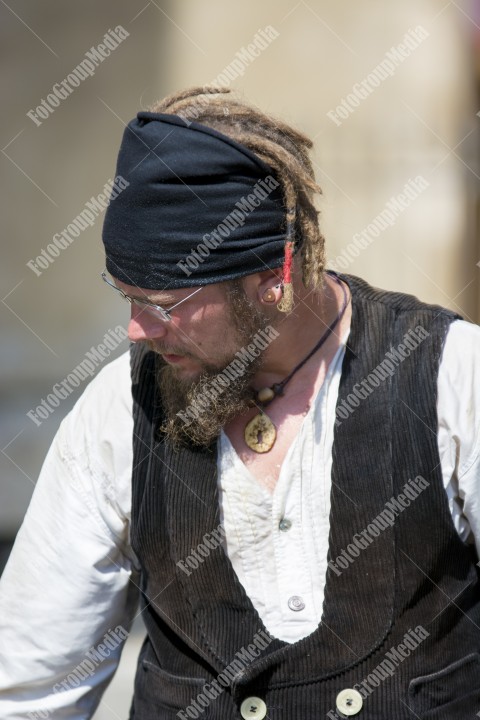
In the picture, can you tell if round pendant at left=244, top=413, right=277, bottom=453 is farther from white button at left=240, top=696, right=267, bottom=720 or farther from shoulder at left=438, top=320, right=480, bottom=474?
white button at left=240, top=696, right=267, bottom=720

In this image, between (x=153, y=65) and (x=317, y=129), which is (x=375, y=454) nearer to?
(x=317, y=129)

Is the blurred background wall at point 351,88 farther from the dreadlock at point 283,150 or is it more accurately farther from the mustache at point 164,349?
the mustache at point 164,349

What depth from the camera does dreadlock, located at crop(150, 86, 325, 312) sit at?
6.76ft

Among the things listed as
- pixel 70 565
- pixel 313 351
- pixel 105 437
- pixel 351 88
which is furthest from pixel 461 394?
pixel 351 88

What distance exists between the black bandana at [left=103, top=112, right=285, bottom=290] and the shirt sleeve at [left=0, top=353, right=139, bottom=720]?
328 millimetres

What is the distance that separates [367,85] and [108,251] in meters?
3.49

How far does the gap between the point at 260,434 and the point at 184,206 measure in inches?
21.5

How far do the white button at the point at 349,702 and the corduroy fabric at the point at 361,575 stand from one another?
0.01 meters

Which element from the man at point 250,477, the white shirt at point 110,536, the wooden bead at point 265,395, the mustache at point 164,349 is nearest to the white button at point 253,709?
the man at point 250,477

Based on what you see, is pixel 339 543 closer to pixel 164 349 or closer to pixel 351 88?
pixel 164 349

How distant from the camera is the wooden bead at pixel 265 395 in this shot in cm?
220

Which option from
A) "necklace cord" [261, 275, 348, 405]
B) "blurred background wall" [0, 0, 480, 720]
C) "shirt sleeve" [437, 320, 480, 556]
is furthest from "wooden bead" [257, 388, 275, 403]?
"blurred background wall" [0, 0, 480, 720]

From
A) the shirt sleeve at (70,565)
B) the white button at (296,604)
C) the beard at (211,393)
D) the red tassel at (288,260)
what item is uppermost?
the red tassel at (288,260)

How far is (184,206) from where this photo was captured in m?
2.00
